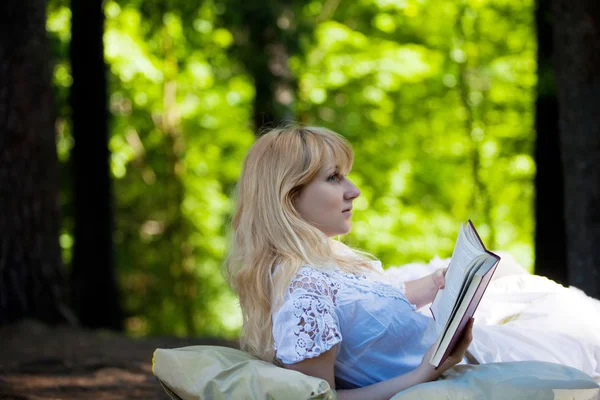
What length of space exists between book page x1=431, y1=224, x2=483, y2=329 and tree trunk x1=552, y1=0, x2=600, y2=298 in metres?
3.14

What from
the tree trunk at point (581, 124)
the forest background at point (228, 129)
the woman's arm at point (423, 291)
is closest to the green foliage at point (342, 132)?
the forest background at point (228, 129)

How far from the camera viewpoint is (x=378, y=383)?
95.3 inches

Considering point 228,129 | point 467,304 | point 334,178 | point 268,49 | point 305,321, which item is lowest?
point 305,321

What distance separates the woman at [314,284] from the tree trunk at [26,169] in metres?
3.88

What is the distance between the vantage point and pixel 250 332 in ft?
8.68

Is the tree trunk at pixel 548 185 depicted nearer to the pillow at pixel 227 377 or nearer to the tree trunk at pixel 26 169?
the tree trunk at pixel 26 169

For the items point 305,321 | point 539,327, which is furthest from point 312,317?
point 539,327

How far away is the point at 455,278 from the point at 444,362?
0.24 m

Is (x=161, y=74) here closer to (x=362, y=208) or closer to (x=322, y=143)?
(x=362, y=208)

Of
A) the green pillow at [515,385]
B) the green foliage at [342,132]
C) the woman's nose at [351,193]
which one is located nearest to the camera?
the green pillow at [515,385]

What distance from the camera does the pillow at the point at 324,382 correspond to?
2.22 metres

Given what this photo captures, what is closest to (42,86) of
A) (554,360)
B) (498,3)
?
(554,360)

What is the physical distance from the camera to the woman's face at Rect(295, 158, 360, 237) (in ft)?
8.59

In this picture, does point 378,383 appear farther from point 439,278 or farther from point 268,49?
point 268,49
